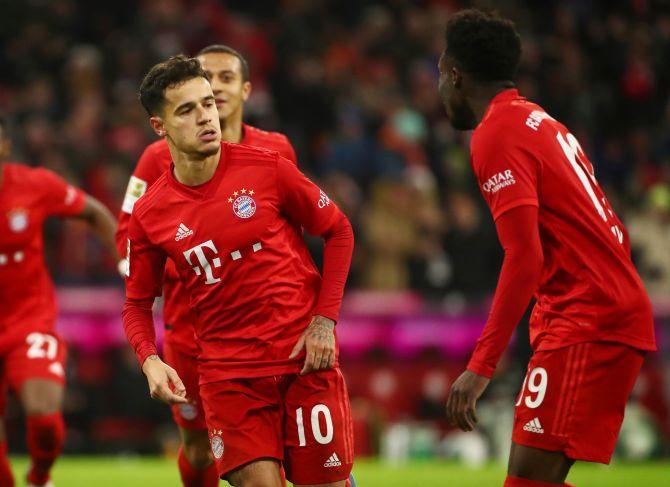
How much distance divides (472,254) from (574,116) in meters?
3.80

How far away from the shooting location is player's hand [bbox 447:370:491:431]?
4465mm

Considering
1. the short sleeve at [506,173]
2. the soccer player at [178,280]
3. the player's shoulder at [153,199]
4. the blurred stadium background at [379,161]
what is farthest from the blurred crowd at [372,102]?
the short sleeve at [506,173]

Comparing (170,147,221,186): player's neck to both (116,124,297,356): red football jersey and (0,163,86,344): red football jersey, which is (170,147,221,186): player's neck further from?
(0,163,86,344): red football jersey

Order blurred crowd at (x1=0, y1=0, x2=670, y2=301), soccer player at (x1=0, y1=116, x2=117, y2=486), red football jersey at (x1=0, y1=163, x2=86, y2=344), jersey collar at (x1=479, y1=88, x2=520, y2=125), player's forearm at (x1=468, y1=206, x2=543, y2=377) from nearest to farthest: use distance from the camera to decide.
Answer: player's forearm at (x1=468, y1=206, x2=543, y2=377), jersey collar at (x1=479, y1=88, x2=520, y2=125), soccer player at (x1=0, y1=116, x2=117, y2=486), red football jersey at (x1=0, y1=163, x2=86, y2=344), blurred crowd at (x1=0, y1=0, x2=670, y2=301)

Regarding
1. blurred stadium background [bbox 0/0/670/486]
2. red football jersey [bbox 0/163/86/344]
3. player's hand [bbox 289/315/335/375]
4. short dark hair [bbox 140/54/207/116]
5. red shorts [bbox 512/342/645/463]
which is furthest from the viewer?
blurred stadium background [bbox 0/0/670/486]

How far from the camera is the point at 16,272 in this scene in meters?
7.38

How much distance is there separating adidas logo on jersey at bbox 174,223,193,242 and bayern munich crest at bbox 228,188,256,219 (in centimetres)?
23

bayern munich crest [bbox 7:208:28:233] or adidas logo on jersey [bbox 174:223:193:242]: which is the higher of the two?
adidas logo on jersey [bbox 174:223:193:242]

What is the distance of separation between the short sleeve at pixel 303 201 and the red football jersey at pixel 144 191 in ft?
3.94

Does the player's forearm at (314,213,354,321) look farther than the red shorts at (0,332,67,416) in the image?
No

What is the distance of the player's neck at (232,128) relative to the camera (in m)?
6.42

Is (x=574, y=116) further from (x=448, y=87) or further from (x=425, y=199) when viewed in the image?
(x=448, y=87)

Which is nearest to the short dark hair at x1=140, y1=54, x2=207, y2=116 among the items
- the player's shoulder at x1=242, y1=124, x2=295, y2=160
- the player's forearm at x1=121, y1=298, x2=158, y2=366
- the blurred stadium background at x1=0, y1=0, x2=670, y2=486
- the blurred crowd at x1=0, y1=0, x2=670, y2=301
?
the player's forearm at x1=121, y1=298, x2=158, y2=366

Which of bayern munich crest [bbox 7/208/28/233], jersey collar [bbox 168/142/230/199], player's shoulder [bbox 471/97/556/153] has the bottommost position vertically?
bayern munich crest [bbox 7/208/28/233]
